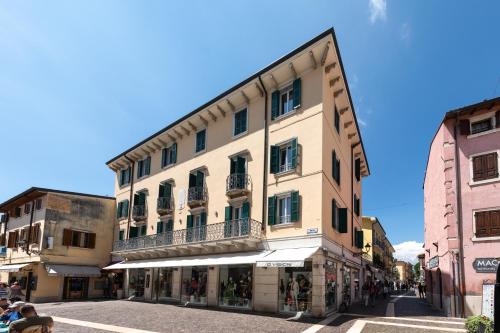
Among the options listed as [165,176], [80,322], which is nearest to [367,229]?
[165,176]

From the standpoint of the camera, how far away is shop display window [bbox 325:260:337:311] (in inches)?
712

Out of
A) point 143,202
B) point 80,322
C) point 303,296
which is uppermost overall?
point 143,202

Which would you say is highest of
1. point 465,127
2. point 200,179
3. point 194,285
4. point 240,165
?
point 465,127

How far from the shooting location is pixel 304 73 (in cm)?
2009

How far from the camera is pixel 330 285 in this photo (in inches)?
741

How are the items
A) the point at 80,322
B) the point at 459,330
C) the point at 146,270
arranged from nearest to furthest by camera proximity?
the point at 459,330 < the point at 80,322 < the point at 146,270

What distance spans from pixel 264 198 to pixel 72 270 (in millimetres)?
18363

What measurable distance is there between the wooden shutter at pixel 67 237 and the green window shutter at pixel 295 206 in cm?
2089

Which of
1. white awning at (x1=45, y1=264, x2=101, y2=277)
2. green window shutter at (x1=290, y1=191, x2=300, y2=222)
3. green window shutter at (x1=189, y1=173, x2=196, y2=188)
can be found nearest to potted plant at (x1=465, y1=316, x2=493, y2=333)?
green window shutter at (x1=290, y1=191, x2=300, y2=222)

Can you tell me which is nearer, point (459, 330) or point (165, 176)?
point (459, 330)

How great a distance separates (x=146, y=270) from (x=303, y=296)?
14833 millimetres

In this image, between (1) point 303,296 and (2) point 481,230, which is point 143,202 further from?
(2) point 481,230

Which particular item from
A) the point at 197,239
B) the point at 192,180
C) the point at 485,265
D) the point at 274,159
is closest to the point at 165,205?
the point at 192,180

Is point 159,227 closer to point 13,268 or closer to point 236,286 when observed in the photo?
point 236,286
